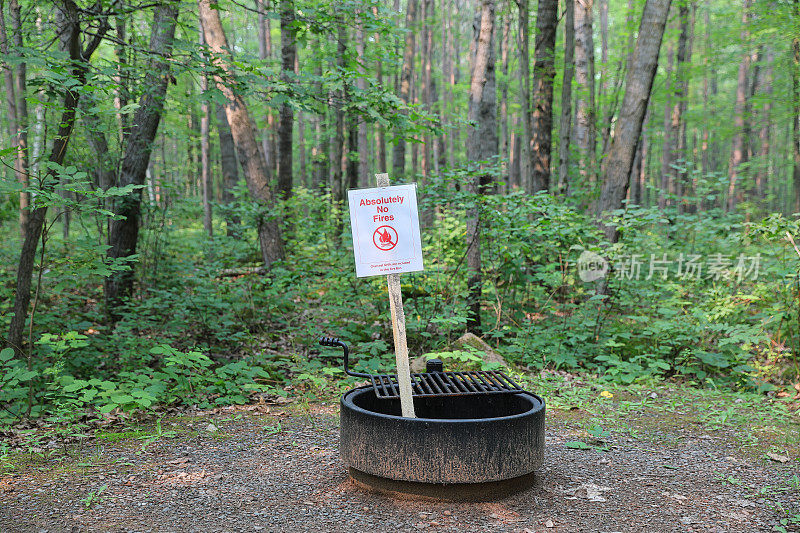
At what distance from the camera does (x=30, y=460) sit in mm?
4277

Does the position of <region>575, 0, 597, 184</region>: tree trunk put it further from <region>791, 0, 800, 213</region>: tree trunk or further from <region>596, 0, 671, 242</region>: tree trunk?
<region>791, 0, 800, 213</region>: tree trunk

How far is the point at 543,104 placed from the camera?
457 inches

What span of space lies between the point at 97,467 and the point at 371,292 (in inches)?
194

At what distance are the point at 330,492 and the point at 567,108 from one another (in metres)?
10.8

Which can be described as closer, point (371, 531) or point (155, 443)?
point (371, 531)

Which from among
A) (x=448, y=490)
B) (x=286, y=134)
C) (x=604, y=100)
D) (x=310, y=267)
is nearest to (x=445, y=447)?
(x=448, y=490)

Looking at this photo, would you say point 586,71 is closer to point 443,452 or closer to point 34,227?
point 34,227

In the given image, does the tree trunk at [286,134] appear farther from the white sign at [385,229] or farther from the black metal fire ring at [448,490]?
the black metal fire ring at [448,490]

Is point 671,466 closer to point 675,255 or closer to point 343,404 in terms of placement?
point 343,404

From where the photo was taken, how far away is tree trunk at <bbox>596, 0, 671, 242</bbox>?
8367mm

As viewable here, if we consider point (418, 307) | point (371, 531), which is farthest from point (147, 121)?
point (371, 531)

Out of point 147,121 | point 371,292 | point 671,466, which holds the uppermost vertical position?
point 147,121

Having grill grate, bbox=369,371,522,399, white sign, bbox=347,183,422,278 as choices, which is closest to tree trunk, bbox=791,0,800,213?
grill grate, bbox=369,371,522,399

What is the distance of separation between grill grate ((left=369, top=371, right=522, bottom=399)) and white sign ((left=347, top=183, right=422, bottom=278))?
919 mm
